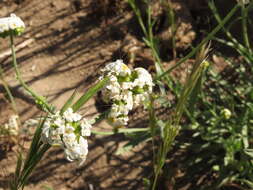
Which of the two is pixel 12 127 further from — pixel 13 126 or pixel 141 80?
pixel 141 80

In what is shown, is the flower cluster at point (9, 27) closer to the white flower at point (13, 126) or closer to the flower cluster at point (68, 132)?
the flower cluster at point (68, 132)

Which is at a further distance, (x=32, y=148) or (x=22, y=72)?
(x=22, y=72)

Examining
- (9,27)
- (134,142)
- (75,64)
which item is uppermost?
(75,64)

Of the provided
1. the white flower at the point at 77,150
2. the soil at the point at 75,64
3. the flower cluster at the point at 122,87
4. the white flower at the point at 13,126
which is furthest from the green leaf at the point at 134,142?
the white flower at the point at 77,150

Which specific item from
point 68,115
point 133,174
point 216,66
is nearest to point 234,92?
point 216,66

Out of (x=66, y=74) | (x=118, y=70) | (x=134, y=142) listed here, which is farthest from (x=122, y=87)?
(x=66, y=74)

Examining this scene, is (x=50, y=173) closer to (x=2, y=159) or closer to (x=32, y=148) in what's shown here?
(x=2, y=159)

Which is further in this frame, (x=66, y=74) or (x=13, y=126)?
(x=66, y=74)
